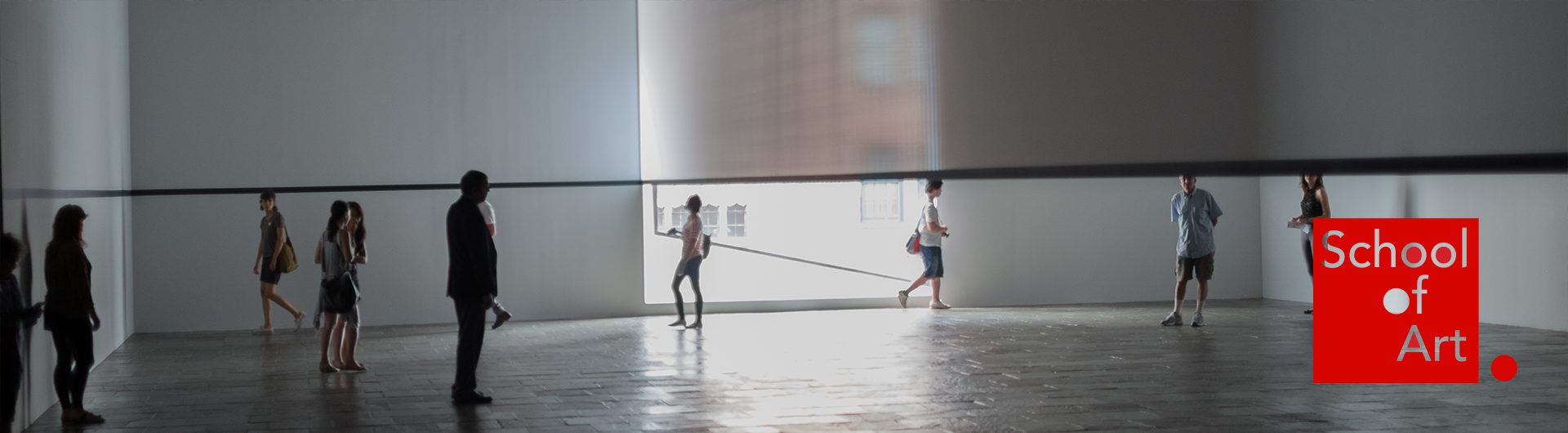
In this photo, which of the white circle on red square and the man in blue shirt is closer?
the white circle on red square

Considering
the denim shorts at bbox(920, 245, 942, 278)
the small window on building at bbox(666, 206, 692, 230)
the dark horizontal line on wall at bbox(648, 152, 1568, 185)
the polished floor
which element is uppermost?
the dark horizontal line on wall at bbox(648, 152, 1568, 185)

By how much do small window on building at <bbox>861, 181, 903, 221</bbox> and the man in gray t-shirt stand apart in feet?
1.80

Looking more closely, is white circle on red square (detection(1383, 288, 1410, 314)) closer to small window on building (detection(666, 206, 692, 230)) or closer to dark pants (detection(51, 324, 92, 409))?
small window on building (detection(666, 206, 692, 230))

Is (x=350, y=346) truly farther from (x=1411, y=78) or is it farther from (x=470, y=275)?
(x=1411, y=78)

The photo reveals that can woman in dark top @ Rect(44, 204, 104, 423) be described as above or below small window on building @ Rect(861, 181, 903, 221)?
below

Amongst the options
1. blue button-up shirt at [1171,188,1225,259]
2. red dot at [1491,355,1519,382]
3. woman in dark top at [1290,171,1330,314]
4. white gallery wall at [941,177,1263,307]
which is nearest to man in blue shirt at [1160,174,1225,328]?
blue button-up shirt at [1171,188,1225,259]

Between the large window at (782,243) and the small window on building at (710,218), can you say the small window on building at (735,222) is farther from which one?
the small window on building at (710,218)

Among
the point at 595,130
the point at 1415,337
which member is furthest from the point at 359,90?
the point at 1415,337

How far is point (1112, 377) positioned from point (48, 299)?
520 centimetres

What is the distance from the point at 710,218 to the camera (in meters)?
11.1

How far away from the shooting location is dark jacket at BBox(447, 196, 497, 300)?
534 cm

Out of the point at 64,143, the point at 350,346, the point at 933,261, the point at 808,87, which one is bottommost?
the point at 350,346

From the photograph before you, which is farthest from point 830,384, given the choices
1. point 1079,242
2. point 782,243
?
point 1079,242

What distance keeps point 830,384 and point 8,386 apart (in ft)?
12.1
